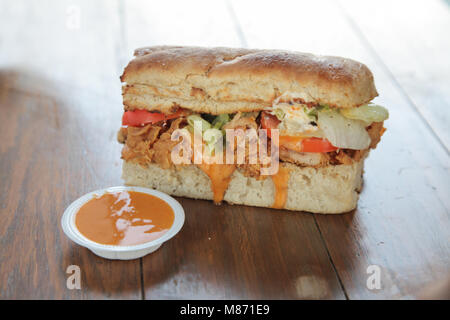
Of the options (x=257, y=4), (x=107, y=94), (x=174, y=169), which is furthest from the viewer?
(x=257, y=4)

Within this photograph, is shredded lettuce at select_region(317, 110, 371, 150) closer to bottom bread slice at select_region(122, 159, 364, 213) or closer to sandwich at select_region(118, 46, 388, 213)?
sandwich at select_region(118, 46, 388, 213)

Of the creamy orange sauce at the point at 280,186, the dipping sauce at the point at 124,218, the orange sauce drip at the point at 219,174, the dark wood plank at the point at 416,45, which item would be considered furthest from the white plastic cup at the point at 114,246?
the dark wood plank at the point at 416,45

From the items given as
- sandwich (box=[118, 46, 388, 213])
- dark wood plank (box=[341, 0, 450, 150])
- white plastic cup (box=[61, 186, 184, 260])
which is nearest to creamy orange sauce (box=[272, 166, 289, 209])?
sandwich (box=[118, 46, 388, 213])

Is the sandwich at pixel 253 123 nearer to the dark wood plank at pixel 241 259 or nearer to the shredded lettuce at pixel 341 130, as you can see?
the shredded lettuce at pixel 341 130
